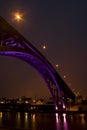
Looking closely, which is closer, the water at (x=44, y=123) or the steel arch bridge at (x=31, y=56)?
the water at (x=44, y=123)

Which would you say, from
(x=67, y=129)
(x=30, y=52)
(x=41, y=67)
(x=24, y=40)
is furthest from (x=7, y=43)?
(x=41, y=67)

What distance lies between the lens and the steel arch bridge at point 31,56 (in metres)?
34.6

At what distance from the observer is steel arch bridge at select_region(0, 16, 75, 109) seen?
34625mm

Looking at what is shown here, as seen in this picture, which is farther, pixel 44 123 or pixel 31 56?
pixel 31 56

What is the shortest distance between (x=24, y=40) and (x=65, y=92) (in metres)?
34.8

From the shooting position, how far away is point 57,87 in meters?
64.6

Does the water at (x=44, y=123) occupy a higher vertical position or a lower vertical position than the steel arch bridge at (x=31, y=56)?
lower

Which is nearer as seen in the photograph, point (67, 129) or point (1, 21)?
point (67, 129)

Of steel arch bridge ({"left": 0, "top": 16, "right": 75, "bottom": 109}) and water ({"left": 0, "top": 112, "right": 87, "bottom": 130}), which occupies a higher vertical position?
steel arch bridge ({"left": 0, "top": 16, "right": 75, "bottom": 109})

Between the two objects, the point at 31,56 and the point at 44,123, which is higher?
the point at 31,56

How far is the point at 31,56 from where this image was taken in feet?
153

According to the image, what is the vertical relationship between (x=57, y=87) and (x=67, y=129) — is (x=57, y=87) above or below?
above

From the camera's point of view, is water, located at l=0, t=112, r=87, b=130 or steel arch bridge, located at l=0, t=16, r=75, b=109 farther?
steel arch bridge, located at l=0, t=16, r=75, b=109

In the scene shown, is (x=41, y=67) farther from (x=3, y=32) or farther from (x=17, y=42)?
(x=3, y=32)
